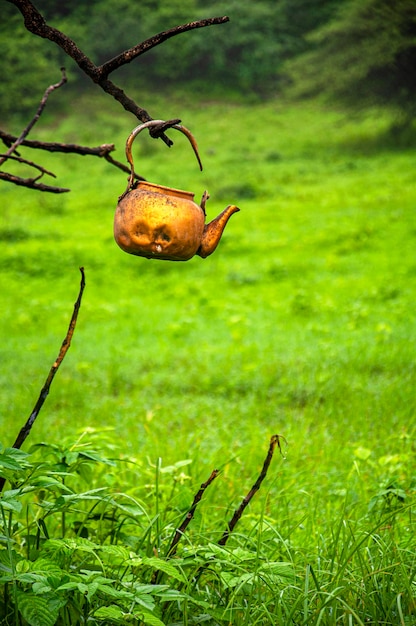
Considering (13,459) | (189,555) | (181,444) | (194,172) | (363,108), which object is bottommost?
(181,444)

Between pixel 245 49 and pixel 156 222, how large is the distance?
34.1 metres

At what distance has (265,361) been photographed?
6.51 meters

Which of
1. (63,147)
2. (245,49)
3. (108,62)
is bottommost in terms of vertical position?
(63,147)

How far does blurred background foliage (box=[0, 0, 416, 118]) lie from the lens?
22172mm

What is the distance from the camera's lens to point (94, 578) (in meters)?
1.75

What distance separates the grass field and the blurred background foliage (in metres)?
5.95

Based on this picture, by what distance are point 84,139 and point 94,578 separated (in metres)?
23.2

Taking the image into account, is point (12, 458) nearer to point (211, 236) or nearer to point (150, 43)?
point (211, 236)

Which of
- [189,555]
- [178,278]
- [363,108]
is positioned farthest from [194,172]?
[189,555]

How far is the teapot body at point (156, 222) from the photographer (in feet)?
5.48

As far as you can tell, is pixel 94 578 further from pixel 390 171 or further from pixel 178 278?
pixel 390 171

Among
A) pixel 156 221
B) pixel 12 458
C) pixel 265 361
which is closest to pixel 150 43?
pixel 156 221

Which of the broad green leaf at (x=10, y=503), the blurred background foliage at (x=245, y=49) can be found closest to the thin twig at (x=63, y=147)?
the broad green leaf at (x=10, y=503)

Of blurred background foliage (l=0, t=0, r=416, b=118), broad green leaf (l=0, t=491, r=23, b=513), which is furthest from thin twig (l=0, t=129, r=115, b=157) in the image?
blurred background foliage (l=0, t=0, r=416, b=118)
